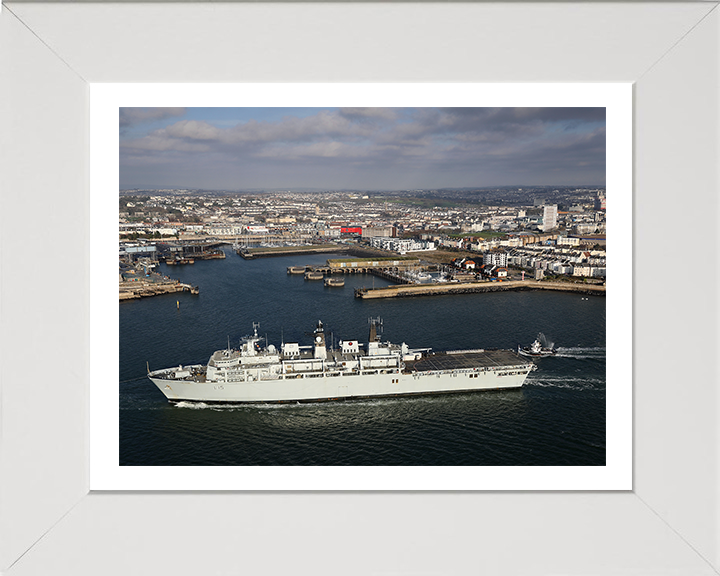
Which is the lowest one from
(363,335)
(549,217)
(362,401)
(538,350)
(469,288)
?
→ (362,401)

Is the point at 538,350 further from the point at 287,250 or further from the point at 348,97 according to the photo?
the point at 348,97

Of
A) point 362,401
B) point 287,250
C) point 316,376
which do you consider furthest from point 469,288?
point 316,376

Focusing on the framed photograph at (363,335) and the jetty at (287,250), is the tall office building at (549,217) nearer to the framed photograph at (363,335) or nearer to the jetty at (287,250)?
the framed photograph at (363,335)

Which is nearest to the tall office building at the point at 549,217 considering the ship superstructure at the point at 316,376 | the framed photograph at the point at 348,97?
the ship superstructure at the point at 316,376
